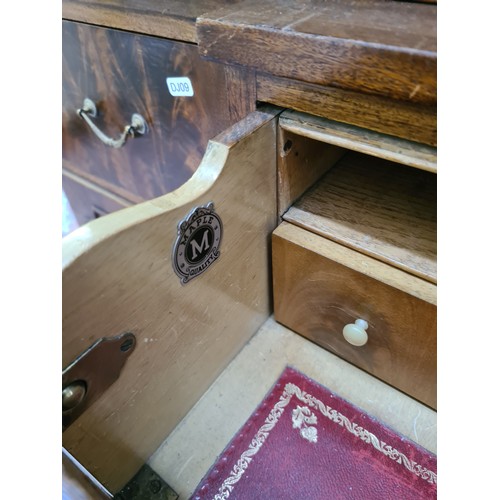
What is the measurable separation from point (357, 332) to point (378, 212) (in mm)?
131

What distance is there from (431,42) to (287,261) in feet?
0.83

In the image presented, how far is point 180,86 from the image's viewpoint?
486mm

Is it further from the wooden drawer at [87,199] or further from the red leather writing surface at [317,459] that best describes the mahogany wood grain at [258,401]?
the wooden drawer at [87,199]

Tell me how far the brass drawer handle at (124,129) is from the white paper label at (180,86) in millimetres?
88

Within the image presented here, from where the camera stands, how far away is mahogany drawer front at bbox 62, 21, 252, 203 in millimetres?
465

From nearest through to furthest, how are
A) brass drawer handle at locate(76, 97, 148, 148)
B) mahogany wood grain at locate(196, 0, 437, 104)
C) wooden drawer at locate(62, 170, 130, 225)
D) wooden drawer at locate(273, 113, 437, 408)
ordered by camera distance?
mahogany wood grain at locate(196, 0, 437, 104) → wooden drawer at locate(273, 113, 437, 408) → brass drawer handle at locate(76, 97, 148, 148) → wooden drawer at locate(62, 170, 130, 225)

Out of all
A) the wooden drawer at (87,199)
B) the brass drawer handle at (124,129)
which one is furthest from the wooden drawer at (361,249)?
the wooden drawer at (87,199)

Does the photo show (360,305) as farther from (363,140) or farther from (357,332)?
(363,140)

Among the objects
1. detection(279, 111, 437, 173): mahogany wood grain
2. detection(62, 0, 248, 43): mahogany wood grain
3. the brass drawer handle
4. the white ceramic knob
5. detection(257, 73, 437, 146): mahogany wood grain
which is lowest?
the white ceramic knob

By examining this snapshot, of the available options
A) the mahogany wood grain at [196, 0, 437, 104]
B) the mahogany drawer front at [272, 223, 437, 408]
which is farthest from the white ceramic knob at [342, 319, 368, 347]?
the mahogany wood grain at [196, 0, 437, 104]

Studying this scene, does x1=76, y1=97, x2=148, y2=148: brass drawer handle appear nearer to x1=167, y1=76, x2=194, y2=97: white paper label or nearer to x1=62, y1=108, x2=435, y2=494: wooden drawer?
x1=167, y1=76, x2=194, y2=97: white paper label

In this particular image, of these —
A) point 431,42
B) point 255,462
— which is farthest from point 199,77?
point 255,462
